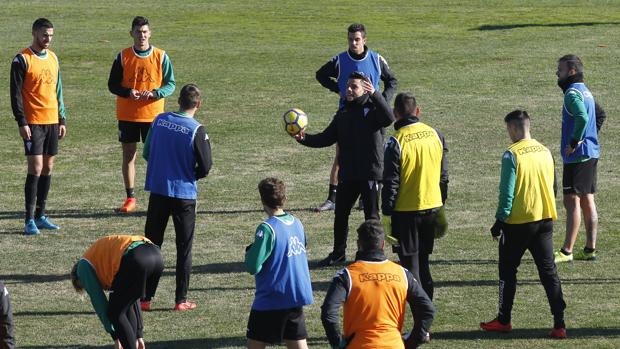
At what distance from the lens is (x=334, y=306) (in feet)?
25.8

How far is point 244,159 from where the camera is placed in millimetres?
18203

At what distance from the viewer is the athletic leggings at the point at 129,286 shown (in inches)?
359

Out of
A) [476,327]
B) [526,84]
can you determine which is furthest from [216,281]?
[526,84]

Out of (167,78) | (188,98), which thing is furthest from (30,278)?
(167,78)

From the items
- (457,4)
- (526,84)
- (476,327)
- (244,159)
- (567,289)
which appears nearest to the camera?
(476,327)

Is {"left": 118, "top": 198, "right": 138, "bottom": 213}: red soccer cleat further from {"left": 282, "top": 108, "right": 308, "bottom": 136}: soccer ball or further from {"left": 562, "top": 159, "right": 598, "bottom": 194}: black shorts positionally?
{"left": 562, "top": 159, "right": 598, "bottom": 194}: black shorts

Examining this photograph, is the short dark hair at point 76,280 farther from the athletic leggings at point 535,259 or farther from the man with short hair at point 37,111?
the man with short hair at point 37,111

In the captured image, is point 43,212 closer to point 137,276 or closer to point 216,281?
point 216,281

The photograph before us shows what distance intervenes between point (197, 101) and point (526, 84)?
557 inches

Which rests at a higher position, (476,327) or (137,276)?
(137,276)

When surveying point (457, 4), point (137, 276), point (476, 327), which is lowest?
point (476, 327)

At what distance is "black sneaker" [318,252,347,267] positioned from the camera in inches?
506

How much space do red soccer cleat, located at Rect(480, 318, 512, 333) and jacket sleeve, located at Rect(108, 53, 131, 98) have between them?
20.3 feet

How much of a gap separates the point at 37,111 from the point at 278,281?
20.8ft
